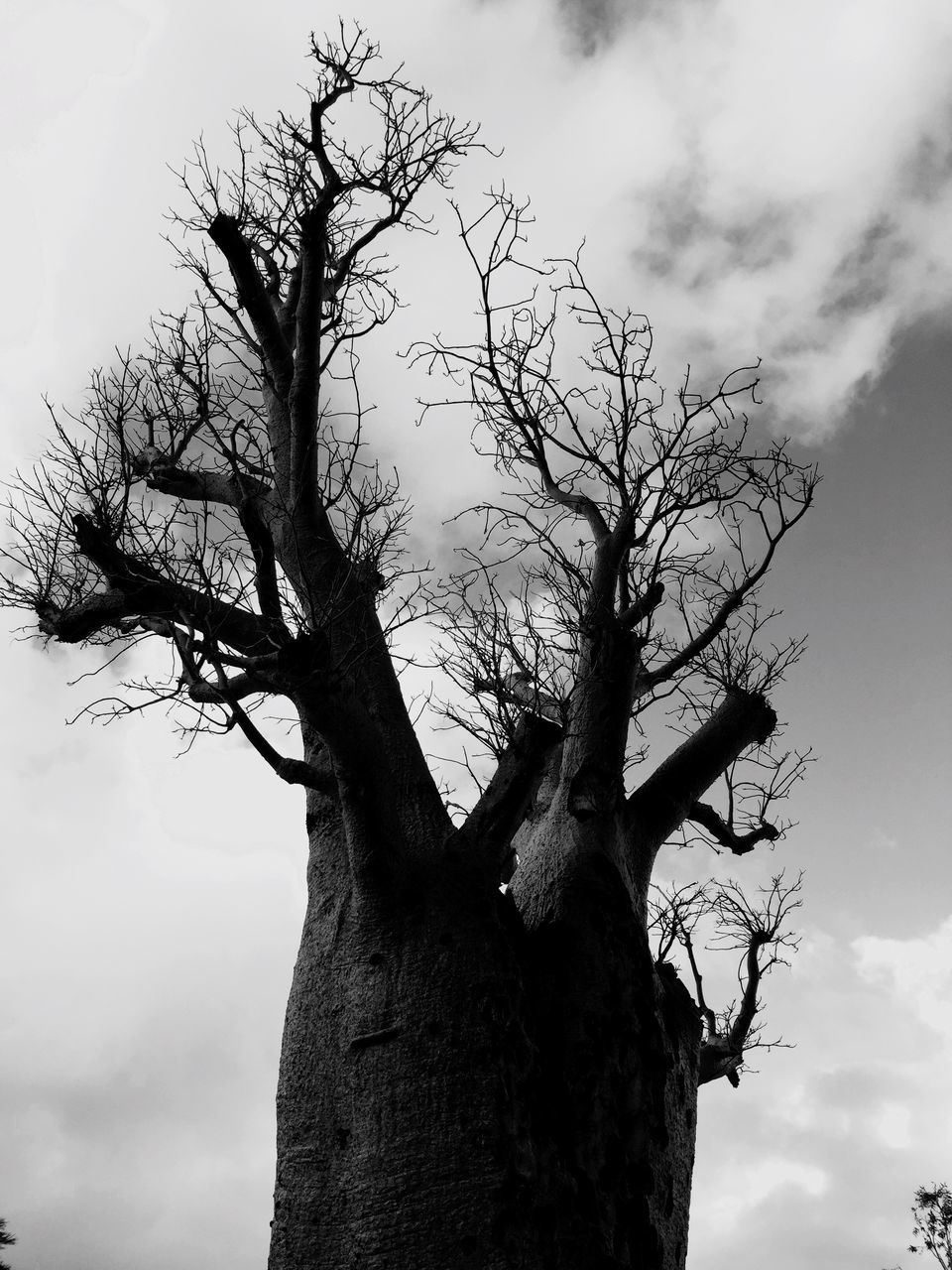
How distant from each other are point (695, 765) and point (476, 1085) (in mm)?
2119

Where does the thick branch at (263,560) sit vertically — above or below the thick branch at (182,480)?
below

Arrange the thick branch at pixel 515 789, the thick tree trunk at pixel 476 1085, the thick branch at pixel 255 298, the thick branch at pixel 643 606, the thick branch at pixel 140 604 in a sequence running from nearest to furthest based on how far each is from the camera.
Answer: the thick tree trunk at pixel 476 1085
the thick branch at pixel 140 604
the thick branch at pixel 515 789
the thick branch at pixel 255 298
the thick branch at pixel 643 606

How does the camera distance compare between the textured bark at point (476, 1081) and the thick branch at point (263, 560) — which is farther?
the thick branch at point (263, 560)

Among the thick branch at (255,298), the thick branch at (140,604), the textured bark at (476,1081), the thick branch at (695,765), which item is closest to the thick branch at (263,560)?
the thick branch at (140,604)

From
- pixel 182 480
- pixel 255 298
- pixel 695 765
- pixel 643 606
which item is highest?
pixel 255 298

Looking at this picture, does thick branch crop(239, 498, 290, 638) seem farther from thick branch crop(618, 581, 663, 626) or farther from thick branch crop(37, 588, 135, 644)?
thick branch crop(618, 581, 663, 626)

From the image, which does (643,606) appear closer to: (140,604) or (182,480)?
(140,604)

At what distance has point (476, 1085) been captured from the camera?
3.58 meters

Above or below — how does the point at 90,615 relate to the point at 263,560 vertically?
above

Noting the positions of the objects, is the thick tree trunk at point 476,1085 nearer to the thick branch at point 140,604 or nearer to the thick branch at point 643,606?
the thick branch at point 140,604

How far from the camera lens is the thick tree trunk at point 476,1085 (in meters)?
3.45

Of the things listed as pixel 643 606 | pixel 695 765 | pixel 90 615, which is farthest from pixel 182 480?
pixel 695 765

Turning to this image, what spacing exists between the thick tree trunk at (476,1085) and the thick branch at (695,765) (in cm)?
64

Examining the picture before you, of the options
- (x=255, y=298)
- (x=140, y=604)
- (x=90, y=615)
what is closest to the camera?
(x=140, y=604)
